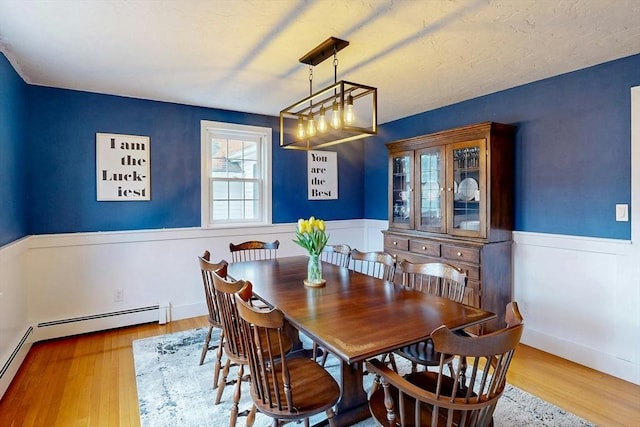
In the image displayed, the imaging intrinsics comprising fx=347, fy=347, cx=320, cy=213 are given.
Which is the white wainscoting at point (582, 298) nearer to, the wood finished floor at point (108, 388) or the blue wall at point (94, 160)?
the wood finished floor at point (108, 388)

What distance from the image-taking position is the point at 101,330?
3541mm

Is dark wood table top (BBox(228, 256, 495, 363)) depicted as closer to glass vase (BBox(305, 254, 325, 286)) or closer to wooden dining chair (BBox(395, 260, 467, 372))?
glass vase (BBox(305, 254, 325, 286))

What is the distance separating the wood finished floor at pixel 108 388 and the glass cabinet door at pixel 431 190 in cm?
143

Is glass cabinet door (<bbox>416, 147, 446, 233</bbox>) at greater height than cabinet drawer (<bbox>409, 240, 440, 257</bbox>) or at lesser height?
greater

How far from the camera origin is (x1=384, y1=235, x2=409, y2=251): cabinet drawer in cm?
391

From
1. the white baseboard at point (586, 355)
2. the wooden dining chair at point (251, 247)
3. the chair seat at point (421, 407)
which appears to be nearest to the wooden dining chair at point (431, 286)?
the chair seat at point (421, 407)

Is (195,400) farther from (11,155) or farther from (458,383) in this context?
(11,155)

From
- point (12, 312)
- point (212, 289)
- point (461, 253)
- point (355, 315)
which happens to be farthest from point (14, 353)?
point (461, 253)

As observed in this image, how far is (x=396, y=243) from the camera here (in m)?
4.05

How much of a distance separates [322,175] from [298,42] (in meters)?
2.67

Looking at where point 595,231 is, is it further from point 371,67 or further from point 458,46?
point 371,67

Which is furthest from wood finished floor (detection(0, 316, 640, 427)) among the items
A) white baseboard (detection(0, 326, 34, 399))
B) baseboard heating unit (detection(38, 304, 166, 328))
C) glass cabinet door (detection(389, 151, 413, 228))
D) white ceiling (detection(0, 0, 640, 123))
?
white ceiling (detection(0, 0, 640, 123))

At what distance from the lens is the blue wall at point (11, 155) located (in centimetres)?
255

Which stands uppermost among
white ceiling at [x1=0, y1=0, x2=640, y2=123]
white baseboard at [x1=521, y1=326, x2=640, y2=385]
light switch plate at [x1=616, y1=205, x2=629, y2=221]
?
white ceiling at [x1=0, y1=0, x2=640, y2=123]
